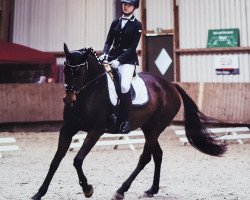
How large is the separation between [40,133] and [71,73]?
750cm

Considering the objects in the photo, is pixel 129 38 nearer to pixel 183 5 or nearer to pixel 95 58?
pixel 95 58

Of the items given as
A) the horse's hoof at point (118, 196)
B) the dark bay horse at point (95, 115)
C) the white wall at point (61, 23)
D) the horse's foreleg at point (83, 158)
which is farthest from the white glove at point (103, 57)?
the white wall at point (61, 23)

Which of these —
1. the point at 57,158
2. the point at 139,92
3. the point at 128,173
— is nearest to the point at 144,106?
the point at 139,92

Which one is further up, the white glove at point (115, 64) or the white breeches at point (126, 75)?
the white glove at point (115, 64)

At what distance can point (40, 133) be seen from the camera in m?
10.9

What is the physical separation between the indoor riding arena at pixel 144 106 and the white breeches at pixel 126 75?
303mm

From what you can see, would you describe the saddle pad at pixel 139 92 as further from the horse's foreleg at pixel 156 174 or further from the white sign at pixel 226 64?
the white sign at pixel 226 64

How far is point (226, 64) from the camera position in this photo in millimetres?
12023

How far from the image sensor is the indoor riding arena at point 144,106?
15.1 feet

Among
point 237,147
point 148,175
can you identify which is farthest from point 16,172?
point 237,147

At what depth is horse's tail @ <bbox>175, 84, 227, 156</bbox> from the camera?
4.80 meters

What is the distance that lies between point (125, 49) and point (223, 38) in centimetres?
835

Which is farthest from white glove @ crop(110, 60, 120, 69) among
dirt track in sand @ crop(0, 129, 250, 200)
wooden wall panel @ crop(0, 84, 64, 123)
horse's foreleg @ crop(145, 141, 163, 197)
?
wooden wall panel @ crop(0, 84, 64, 123)

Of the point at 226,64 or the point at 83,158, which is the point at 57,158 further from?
the point at 226,64
